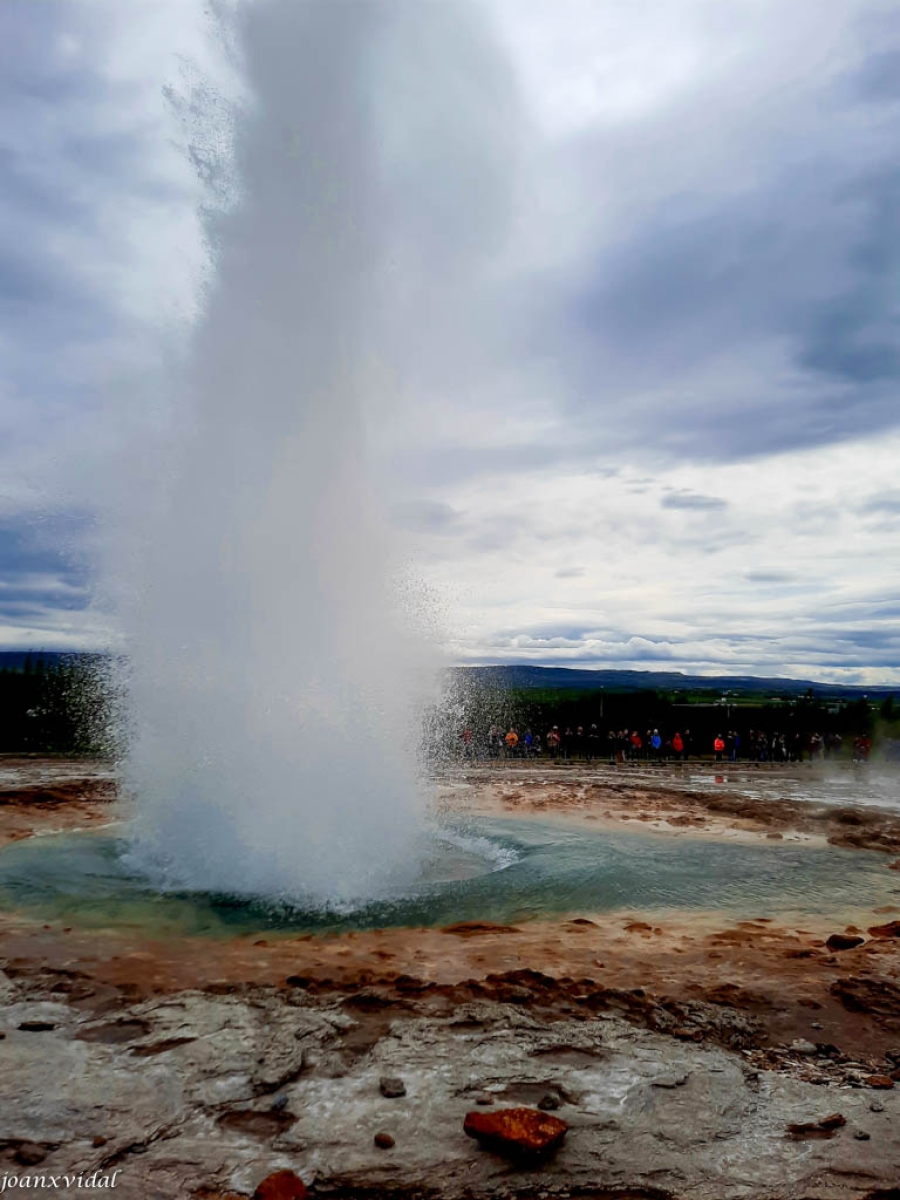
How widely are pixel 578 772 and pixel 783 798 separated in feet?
21.9

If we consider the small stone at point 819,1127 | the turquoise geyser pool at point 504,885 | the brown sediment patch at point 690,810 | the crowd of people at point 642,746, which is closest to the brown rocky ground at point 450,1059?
the small stone at point 819,1127

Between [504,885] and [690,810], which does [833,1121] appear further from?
[690,810]

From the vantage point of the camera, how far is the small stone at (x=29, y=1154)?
3293mm

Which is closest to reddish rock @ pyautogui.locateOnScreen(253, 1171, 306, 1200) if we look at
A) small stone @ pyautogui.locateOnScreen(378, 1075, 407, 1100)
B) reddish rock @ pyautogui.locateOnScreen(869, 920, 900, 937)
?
small stone @ pyautogui.locateOnScreen(378, 1075, 407, 1100)

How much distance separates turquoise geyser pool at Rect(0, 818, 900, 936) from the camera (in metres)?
7.50

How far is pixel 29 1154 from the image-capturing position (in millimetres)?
3342

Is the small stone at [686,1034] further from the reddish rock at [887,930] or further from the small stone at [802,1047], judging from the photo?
the reddish rock at [887,930]

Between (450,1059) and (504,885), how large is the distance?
15.2 feet

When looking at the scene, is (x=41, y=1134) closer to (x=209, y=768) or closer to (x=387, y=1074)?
(x=387, y=1074)

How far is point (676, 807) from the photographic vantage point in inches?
613

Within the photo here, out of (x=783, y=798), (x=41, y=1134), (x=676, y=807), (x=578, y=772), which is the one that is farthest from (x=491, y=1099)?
(x=578, y=772)

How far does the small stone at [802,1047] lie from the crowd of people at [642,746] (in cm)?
2156

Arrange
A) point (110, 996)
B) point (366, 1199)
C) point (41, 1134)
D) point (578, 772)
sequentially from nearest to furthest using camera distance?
1. point (366, 1199)
2. point (41, 1134)
3. point (110, 996)
4. point (578, 772)

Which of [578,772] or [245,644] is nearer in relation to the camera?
[245,644]
